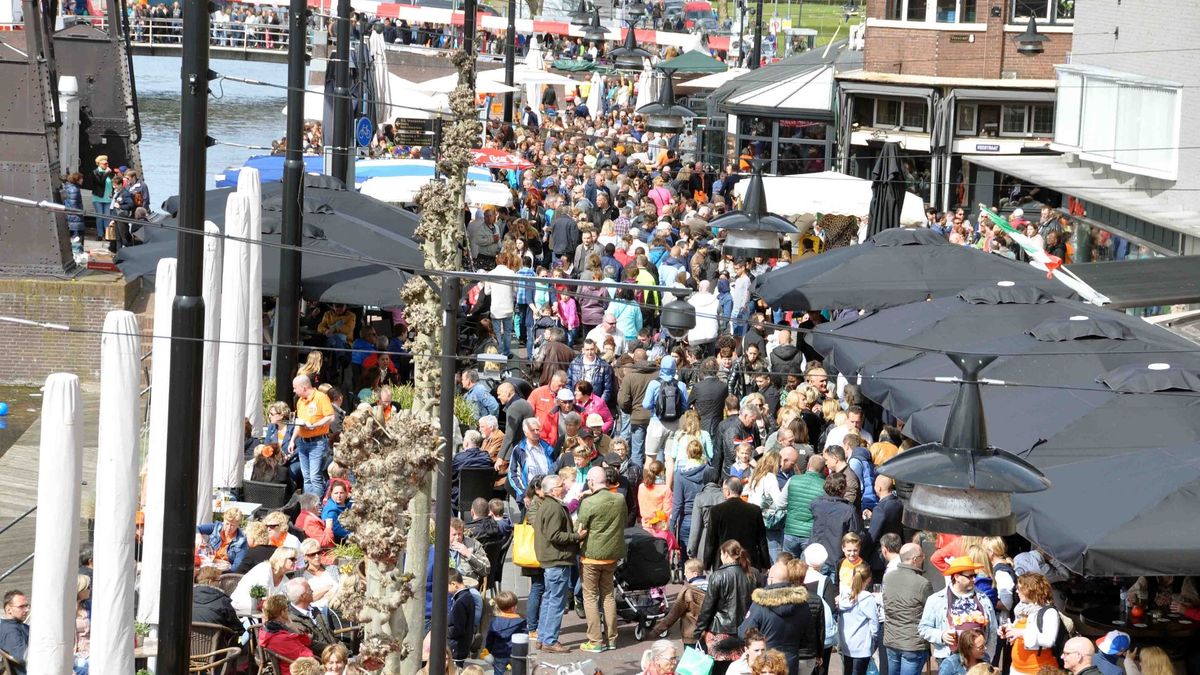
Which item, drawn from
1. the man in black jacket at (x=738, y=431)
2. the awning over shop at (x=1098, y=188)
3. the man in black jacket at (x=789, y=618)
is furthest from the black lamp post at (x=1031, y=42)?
the man in black jacket at (x=789, y=618)

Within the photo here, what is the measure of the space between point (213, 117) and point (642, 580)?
199 ft

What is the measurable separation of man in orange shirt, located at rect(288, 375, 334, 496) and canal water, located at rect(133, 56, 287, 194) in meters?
24.4

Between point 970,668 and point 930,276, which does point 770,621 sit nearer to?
point 970,668

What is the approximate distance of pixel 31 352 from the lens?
2131 centimetres

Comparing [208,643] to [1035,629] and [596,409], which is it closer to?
[1035,629]

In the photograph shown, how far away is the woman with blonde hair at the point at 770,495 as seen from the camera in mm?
13594

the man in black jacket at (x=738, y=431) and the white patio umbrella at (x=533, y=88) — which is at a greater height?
the white patio umbrella at (x=533, y=88)

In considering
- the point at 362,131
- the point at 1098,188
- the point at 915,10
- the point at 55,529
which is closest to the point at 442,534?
the point at 55,529

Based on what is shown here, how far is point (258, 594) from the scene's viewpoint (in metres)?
11.9

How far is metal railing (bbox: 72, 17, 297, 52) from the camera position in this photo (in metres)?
79.6

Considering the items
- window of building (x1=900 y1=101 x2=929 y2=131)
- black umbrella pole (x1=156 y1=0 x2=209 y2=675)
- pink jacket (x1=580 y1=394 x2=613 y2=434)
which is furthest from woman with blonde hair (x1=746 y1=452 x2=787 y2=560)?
window of building (x1=900 y1=101 x2=929 y2=131)

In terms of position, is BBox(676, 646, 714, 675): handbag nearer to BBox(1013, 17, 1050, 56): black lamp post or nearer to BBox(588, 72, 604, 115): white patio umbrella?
BBox(1013, 17, 1050, 56): black lamp post

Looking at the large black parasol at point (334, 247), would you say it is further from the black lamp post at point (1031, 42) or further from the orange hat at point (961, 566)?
the black lamp post at point (1031, 42)

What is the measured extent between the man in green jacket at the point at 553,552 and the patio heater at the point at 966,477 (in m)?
5.38
